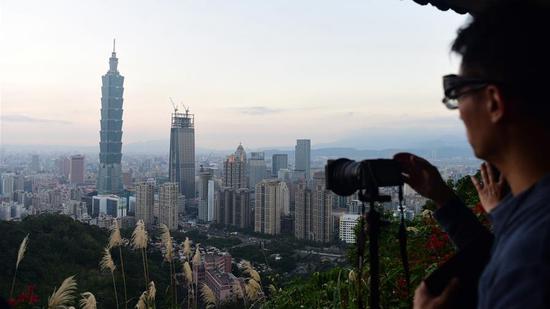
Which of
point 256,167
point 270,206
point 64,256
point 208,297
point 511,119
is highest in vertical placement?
point 511,119

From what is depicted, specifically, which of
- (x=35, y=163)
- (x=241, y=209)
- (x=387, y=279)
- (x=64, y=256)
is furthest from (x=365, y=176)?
(x=35, y=163)

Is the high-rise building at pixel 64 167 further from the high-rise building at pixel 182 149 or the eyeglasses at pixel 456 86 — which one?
the eyeglasses at pixel 456 86

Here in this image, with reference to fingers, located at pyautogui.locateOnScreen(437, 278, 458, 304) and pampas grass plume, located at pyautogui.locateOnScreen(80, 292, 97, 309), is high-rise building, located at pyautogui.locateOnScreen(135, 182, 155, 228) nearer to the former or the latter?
pampas grass plume, located at pyautogui.locateOnScreen(80, 292, 97, 309)

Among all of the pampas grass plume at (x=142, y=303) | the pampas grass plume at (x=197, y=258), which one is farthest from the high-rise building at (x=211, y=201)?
the pampas grass plume at (x=142, y=303)

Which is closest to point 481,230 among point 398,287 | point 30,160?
point 398,287

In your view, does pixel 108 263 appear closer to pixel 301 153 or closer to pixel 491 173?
pixel 491 173
